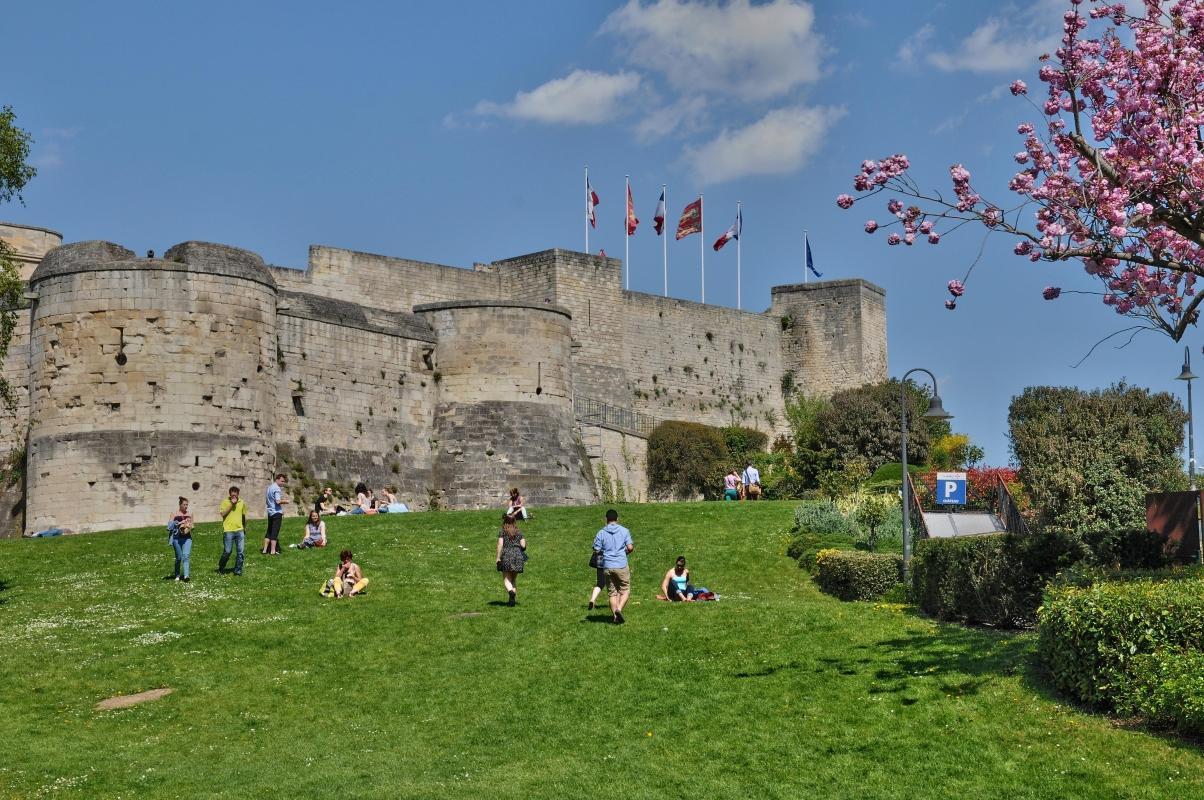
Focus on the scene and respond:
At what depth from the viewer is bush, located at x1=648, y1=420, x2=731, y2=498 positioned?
5412 cm

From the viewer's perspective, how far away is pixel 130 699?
1708 centimetres

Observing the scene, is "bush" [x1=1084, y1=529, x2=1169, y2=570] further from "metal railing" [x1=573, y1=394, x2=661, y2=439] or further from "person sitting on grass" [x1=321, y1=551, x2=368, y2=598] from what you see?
"metal railing" [x1=573, y1=394, x2=661, y2=439]

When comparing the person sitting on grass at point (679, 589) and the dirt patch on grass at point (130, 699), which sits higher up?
the person sitting on grass at point (679, 589)

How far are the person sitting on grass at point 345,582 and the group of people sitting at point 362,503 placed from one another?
479 inches

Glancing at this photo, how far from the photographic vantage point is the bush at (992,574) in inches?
719

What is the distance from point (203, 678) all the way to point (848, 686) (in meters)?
7.82

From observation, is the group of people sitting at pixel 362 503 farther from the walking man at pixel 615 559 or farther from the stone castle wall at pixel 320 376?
the walking man at pixel 615 559

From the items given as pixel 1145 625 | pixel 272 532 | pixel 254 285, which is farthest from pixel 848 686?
pixel 254 285

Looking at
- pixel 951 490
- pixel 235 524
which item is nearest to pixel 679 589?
pixel 235 524

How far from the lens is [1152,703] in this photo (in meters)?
12.9

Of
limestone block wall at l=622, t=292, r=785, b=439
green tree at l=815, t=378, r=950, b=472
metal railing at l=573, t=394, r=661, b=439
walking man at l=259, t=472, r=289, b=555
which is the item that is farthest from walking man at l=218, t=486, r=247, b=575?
limestone block wall at l=622, t=292, r=785, b=439

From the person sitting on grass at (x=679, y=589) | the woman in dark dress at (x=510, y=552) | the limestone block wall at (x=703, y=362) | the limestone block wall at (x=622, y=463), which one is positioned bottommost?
the person sitting on grass at (x=679, y=589)

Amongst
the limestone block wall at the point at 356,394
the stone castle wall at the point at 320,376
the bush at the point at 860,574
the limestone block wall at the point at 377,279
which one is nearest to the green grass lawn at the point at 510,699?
the bush at the point at 860,574

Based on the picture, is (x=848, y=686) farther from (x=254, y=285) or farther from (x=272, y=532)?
(x=254, y=285)
